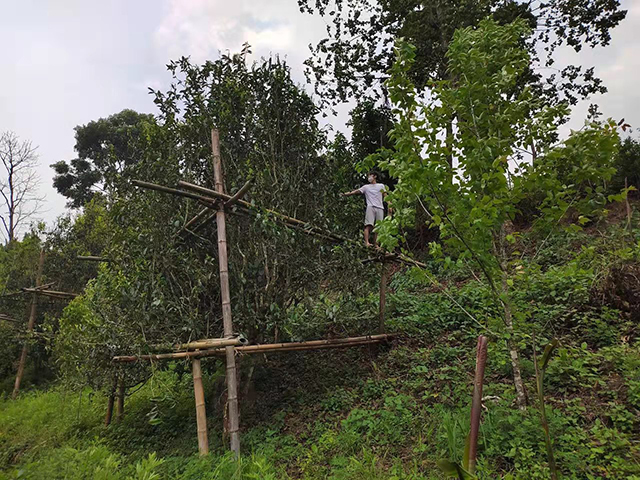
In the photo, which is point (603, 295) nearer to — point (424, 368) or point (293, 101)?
point (424, 368)

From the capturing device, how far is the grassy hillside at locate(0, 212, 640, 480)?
127 inches

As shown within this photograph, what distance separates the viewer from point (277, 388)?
5984 mm

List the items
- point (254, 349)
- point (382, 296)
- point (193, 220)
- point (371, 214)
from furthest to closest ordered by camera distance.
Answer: point (371, 214), point (382, 296), point (193, 220), point (254, 349)

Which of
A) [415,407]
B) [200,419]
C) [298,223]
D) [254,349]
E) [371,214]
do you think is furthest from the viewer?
[371,214]

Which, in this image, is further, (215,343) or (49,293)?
(49,293)

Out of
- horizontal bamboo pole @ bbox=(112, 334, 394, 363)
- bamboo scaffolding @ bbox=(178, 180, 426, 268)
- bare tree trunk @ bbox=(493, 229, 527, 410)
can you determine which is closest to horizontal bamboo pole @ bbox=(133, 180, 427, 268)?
bamboo scaffolding @ bbox=(178, 180, 426, 268)

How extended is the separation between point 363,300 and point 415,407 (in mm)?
1920

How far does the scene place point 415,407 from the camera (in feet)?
14.4

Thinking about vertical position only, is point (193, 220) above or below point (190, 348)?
above

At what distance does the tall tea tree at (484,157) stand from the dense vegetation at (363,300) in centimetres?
2

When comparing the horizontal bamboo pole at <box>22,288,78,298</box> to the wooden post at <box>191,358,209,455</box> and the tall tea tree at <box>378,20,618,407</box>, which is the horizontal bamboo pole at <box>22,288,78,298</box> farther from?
the tall tea tree at <box>378,20,618,407</box>

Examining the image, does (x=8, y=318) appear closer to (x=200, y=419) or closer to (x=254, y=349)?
(x=200, y=419)

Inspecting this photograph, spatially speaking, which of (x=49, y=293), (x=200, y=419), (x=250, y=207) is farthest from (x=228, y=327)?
(x=49, y=293)

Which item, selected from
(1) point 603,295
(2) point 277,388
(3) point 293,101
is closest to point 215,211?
(3) point 293,101
